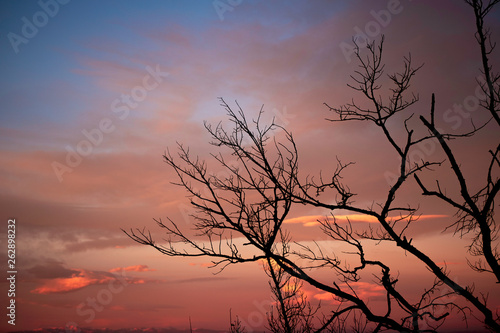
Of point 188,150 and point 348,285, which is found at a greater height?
point 188,150

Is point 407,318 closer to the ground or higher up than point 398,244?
closer to the ground

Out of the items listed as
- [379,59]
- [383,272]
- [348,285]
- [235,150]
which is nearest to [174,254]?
[235,150]

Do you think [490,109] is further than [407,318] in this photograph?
Yes

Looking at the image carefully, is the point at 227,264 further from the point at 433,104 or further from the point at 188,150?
the point at 433,104

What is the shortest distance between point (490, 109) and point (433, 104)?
1380 millimetres

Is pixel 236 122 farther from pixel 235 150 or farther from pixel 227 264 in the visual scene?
pixel 227 264

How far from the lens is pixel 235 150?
8367 mm

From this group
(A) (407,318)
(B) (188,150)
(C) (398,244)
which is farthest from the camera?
(B) (188,150)

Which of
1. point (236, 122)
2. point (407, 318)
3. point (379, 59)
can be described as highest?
point (379, 59)

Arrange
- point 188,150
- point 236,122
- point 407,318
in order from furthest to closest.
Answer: point 188,150 → point 236,122 → point 407,318

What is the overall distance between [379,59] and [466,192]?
9.70 ft

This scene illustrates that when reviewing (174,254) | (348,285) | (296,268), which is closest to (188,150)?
(174,254)

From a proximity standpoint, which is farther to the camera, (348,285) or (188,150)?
(188,150)

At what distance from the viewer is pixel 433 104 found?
7.53 metres
